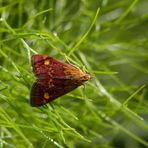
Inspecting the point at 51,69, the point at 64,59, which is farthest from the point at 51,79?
the point at 64,59

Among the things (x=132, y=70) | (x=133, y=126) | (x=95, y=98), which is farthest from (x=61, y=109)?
(x=132, y=70)

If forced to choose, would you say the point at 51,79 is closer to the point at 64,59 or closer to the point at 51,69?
the point at 51,69

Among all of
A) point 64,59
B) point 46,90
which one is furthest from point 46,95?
point 64,59

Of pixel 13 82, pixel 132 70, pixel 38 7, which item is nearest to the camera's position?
pixel 13 82

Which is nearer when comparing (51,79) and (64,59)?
(51,79)

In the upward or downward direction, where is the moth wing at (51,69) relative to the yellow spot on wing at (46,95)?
upward

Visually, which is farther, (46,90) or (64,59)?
(64,59)

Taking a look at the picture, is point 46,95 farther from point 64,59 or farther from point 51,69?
point 64,59

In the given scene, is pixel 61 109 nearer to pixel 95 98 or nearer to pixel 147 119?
pixel 95 98
